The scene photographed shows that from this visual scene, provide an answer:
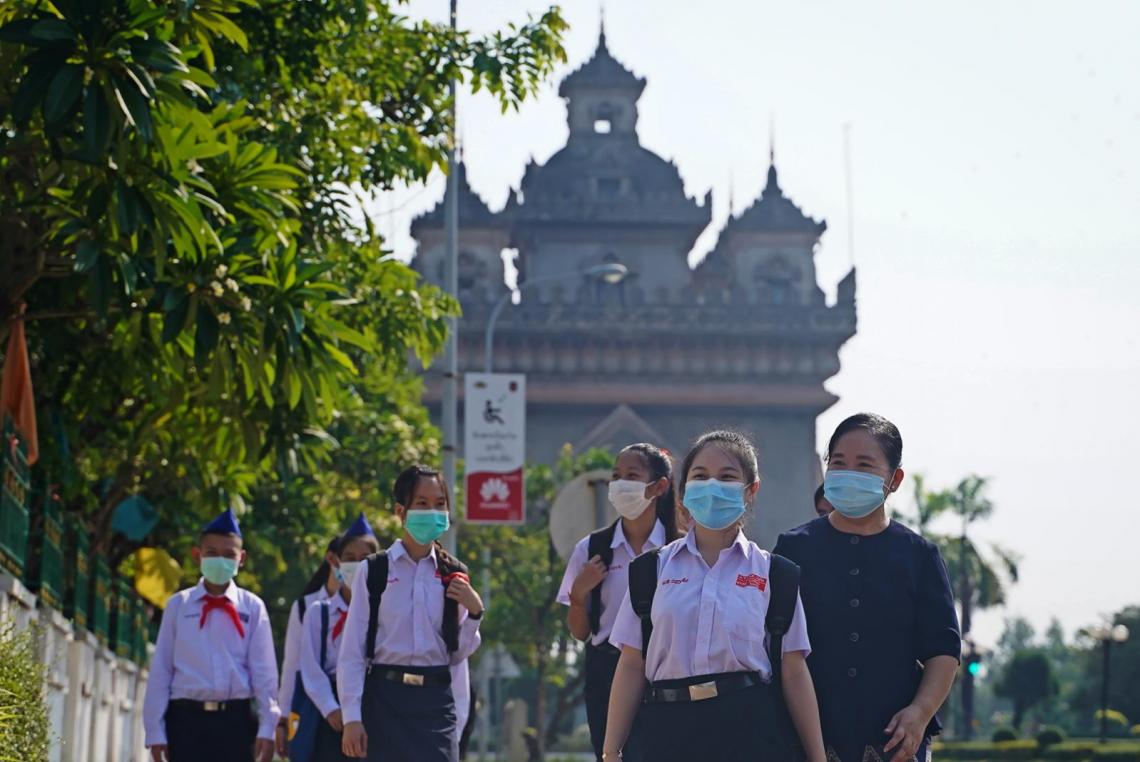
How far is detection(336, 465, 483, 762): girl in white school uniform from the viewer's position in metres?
8.95

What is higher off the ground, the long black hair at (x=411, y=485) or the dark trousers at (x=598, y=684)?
the long black hair at (x=411, y=485)

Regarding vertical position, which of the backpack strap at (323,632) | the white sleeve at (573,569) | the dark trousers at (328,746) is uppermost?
the white sleeve at (573,569)

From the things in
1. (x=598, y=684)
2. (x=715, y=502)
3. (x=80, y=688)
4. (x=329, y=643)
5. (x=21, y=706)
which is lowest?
(x=80, y=688)

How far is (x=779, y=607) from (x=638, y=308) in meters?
62.9

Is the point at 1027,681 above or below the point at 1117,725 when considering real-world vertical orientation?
above

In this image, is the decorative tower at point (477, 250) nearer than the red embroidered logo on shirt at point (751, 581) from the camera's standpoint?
No

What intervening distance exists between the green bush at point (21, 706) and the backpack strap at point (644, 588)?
9.32ft

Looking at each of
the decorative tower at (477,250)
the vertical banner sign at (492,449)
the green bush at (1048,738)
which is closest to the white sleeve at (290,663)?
the vertical banner sign at (492,449)

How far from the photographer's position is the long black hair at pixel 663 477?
8.95m

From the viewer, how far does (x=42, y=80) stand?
31.8ft

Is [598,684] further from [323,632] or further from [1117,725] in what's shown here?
[1117,725]

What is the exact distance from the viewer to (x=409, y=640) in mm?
9039

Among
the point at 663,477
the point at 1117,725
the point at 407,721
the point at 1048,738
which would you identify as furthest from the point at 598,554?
the point at 1117,725

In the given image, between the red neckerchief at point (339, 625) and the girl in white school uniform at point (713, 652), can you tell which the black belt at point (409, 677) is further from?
the girl in white school uniform at point (713, 652)
